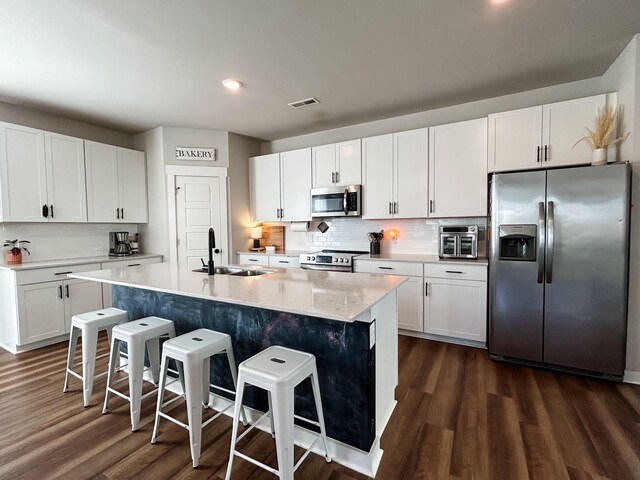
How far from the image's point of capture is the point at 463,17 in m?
2.10

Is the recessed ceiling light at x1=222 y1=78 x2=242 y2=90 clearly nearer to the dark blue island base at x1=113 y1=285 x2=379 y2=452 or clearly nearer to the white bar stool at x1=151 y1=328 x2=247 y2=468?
the dark blue island base at x1=113 y1=285 x2=379 y2=452

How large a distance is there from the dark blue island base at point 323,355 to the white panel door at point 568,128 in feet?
8.84

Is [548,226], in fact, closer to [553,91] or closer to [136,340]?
[553,91]

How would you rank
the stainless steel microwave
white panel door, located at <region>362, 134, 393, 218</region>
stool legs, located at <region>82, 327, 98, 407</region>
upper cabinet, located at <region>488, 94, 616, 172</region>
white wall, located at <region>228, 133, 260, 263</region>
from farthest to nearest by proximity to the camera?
white wall, located at <region>228, 133, 260, 263</region> → the stainless steel microwave → white panel door, located at <region>362, 134, 393, 218</region> → upper cabinet, located at <region>488, 94, 616, 172</region> → stool legs, located at <region>82, 327, 98, 407</region>

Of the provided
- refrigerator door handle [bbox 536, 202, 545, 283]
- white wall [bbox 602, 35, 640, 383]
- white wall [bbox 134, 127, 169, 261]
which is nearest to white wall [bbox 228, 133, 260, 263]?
white wall [bbox 134, 127, 169, 261]

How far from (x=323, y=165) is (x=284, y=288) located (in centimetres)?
273

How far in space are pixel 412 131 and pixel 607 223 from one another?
80.6 inches

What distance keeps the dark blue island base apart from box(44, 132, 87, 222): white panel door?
108 inches

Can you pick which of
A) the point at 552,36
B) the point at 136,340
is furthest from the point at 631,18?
the point at 136,340

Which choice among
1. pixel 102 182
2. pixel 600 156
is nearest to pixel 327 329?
pixel 600 156

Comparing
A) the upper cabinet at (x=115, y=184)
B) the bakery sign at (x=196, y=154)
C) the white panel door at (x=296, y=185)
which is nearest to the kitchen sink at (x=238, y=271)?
the white panel door at (x=296, y=185)

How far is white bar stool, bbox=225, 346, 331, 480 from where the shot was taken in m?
1.34

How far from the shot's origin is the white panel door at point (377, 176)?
149 inches

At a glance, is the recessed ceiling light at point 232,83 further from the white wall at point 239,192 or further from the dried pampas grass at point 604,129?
the dried pampas grass at point 604,129
